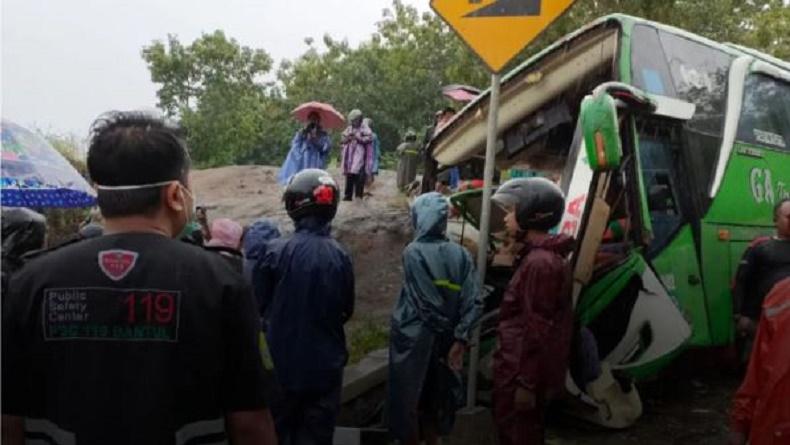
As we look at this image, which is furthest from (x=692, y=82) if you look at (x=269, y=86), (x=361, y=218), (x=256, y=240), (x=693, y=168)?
(x=269, y=86)

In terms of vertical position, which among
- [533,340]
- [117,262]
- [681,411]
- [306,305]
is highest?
[117,262]

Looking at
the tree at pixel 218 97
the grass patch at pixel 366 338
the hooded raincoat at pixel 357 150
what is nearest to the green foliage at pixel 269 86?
the tree at pixel 218 97

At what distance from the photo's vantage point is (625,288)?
5.05 m

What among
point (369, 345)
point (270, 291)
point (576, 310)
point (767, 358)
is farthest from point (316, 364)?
point (369, 345)

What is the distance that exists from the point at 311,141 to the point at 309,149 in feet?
0.44

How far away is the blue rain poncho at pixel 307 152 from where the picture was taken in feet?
41.4

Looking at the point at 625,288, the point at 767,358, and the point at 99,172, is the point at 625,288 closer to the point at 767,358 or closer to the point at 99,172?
the point at 767,358

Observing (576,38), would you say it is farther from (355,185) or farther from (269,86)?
(269,86)

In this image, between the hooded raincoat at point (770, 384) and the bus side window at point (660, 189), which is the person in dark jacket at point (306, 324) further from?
Answer: the bus side window at point (660, 189)

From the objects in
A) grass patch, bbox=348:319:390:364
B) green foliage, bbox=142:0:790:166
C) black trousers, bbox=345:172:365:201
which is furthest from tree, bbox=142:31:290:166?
grass patch, bbox=348:319:390:364

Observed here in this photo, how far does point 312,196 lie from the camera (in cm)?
411

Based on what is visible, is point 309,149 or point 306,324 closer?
point 306,324

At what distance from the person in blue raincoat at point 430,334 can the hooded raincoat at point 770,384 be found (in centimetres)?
197

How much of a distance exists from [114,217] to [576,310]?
3472 mm
